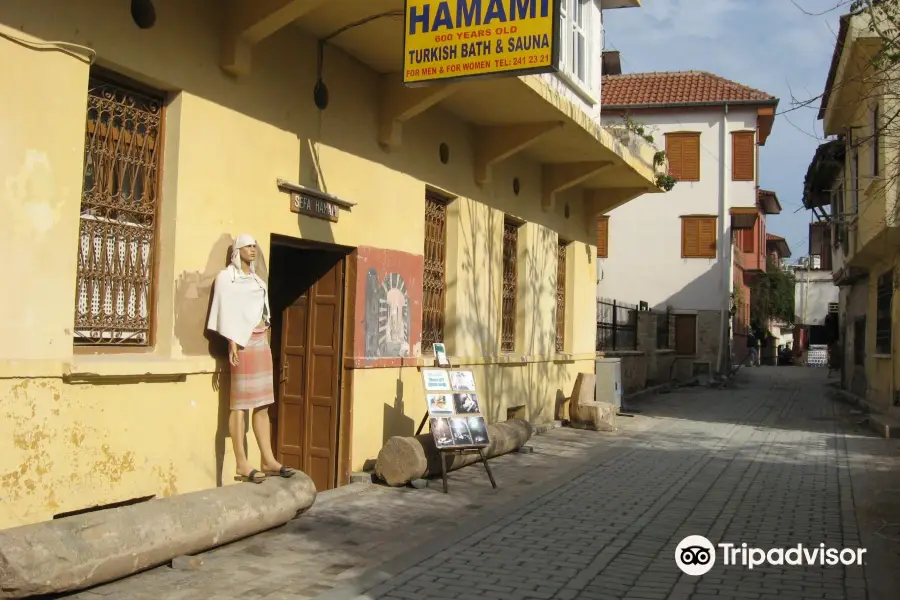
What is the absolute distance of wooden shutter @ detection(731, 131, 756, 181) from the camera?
29.7 metres

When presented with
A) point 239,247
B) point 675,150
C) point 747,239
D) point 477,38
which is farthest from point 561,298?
point 747,239

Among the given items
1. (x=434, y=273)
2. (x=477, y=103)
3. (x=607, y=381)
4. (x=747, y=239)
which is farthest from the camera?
(x=747, y=239)

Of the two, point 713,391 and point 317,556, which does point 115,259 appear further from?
point 713,391

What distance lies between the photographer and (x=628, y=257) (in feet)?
103

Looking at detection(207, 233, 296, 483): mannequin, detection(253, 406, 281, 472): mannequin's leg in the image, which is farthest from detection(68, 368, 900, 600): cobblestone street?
detection(207, 233, 296, 483): mannequin

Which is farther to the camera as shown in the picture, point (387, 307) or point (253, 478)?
point (387, 307)

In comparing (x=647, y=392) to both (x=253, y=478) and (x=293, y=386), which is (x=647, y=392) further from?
(x=253, y=478)

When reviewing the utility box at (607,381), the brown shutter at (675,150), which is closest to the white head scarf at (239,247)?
the utility box at (607,381)

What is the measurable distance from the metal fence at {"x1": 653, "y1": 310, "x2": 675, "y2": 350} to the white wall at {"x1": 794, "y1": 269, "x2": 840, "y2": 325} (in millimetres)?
26849

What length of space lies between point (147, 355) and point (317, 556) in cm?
195

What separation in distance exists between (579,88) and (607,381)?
5.78 meters

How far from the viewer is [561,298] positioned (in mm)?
15859

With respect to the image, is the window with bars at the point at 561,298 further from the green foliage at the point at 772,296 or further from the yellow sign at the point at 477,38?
the green foliage at the point at 772,296

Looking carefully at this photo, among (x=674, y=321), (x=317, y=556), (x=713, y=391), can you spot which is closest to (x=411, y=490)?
(x=317, y=556)
